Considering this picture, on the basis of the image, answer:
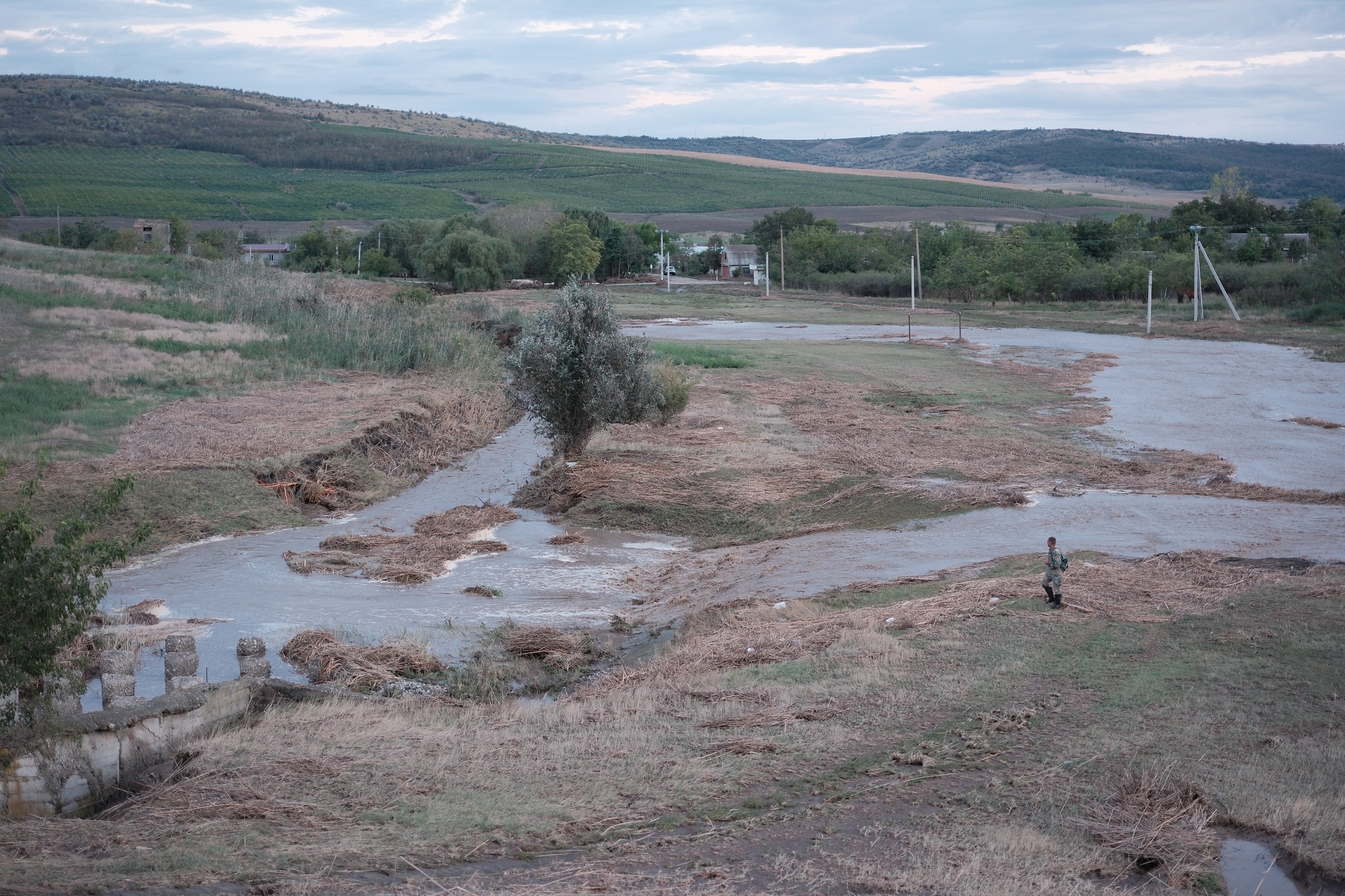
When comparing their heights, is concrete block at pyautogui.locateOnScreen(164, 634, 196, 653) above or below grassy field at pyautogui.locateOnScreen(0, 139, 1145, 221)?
below

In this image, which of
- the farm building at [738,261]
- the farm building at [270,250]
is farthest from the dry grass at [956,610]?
the farm building at [738,261]

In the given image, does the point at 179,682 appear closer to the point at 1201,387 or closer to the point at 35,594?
the point at 35,594

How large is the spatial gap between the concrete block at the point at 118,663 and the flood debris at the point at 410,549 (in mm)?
5208

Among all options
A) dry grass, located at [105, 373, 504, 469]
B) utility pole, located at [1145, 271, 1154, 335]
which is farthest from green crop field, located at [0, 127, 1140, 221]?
dry grass, located at [105, 373, 504, 469]

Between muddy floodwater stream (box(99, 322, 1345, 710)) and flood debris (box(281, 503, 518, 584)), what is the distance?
25cm

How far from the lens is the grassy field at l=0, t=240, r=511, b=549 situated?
2189cm

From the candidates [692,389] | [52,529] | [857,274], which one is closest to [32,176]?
[857,274]

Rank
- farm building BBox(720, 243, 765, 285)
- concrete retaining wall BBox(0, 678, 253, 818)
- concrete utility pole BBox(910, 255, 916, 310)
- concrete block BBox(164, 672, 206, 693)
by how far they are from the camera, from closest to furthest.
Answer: concrete retaining wall BBox(0, 678, 253, 818) < concrete block BBox(164, 672, 206, 693) < concrete utility pole BBox(910, 255, 916, 310) < farm building BBox(720, 243, 765, 285)

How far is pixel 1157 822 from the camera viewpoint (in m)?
7.17

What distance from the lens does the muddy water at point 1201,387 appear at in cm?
2520

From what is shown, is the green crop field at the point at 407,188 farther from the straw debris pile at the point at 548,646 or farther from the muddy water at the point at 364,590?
the straw debris pile at the point at 548,646

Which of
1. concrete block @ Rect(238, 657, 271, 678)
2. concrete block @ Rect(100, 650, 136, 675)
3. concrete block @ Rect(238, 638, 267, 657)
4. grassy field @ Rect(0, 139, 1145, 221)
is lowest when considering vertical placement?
concrete block @ Rect(238, 638, 267, 657)

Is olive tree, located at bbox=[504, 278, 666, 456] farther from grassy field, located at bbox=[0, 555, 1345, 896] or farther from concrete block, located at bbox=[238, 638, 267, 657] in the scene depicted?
grassy field, located at bbox=[0, 555, 1345, 896]

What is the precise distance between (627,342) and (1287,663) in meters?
17.4
